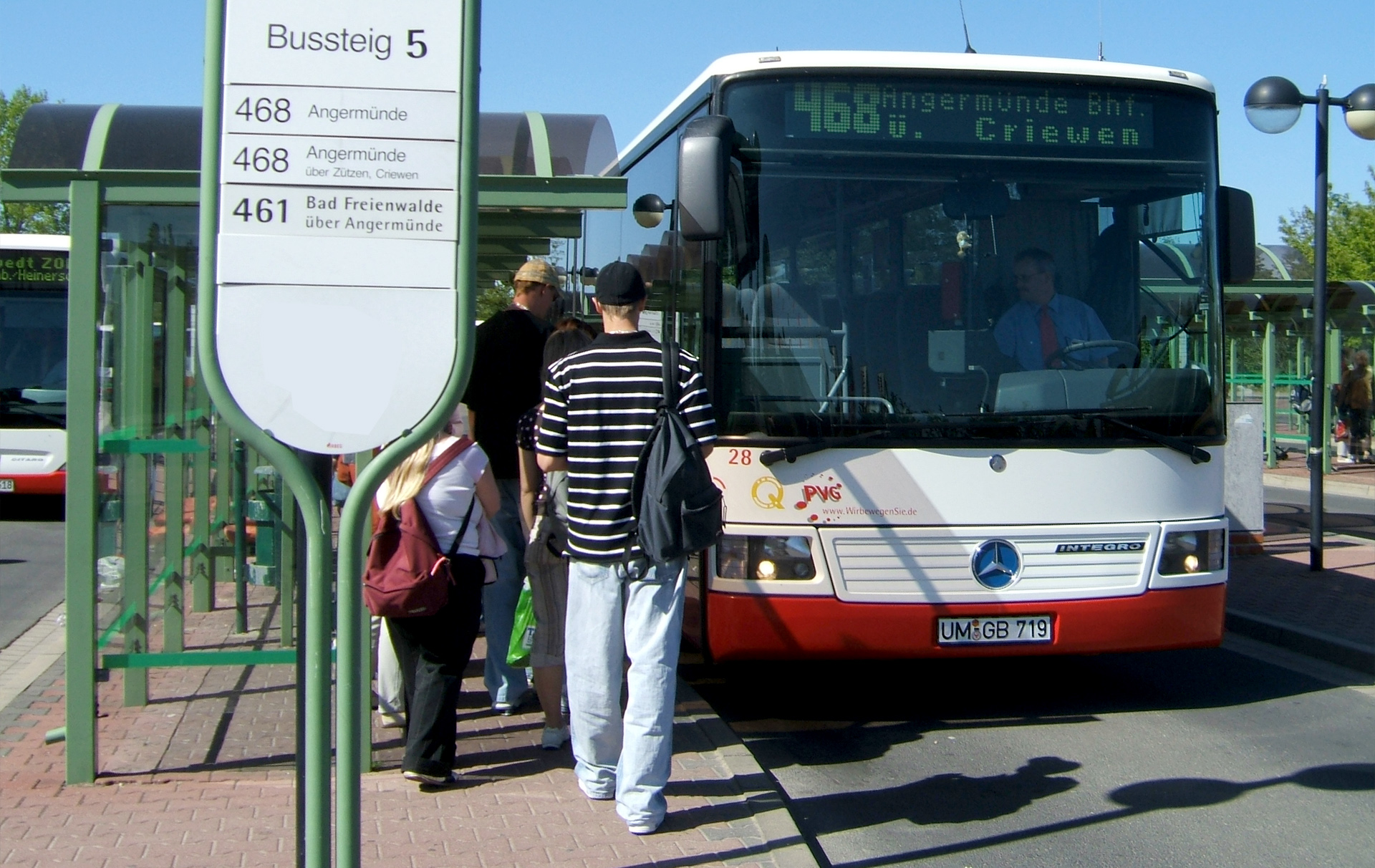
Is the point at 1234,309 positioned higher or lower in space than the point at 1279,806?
higher

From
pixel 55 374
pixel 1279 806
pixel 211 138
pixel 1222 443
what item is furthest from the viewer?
pixel 55 374

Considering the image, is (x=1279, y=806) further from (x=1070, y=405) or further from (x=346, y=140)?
(x=346, y=140)

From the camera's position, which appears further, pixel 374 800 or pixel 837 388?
pixel 837 388

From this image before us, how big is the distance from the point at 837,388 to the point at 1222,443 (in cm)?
197

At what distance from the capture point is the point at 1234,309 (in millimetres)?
21109

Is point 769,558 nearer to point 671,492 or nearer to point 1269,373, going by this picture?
point 671,492

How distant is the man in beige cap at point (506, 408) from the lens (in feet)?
20.9

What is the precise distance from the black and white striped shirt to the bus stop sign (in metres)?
1.65

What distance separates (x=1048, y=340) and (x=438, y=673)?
322 centimetres

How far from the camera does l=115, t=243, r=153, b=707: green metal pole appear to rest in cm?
599

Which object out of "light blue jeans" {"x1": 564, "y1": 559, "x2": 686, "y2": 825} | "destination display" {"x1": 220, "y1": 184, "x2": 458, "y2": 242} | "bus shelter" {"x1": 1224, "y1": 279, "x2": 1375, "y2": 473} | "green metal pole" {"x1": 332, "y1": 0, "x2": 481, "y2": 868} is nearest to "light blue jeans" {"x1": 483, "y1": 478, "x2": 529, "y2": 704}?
"light blue jeans" {"x1": 564, "y1": 559, "x2": 686, "y2": 825}

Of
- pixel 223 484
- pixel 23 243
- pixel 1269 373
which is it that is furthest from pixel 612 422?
pixel 1269 373

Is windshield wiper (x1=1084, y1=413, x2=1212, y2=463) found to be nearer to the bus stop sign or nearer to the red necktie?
the red necktie

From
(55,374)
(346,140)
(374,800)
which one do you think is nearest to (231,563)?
(374,800)
